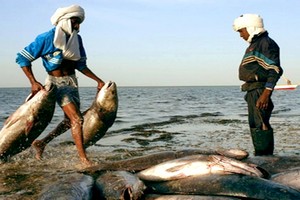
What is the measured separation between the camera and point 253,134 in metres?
6.81

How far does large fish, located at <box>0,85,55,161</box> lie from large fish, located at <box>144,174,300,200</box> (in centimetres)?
258

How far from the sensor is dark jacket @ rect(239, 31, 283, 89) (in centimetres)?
652

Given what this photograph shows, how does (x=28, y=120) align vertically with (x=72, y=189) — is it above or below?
above

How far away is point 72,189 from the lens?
4.19m

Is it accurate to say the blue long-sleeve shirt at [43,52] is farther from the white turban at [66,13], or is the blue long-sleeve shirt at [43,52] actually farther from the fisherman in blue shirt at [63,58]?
the white turban at [66,13]

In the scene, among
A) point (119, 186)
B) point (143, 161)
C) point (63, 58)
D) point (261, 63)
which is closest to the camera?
point (119, 186)

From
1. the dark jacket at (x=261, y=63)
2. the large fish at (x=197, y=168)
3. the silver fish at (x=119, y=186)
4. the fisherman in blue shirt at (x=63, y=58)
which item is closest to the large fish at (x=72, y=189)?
the silver fish at (x=119, y=186)

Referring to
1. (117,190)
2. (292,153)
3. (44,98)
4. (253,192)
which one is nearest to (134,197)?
(117,190)

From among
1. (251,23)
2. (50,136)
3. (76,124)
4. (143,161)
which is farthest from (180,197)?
(50,136)

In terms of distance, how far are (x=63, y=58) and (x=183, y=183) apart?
332 cm

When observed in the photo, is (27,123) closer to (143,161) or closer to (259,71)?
(143,161)

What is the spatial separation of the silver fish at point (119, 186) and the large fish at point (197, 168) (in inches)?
15.5

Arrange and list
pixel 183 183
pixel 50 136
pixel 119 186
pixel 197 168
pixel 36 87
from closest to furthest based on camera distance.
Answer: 1. pixel 119 186
2. pixel 183 183
3. pixel 197 168
4. pixel 36 87
5. pixel 50 136

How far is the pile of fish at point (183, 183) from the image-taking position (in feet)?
13.4
